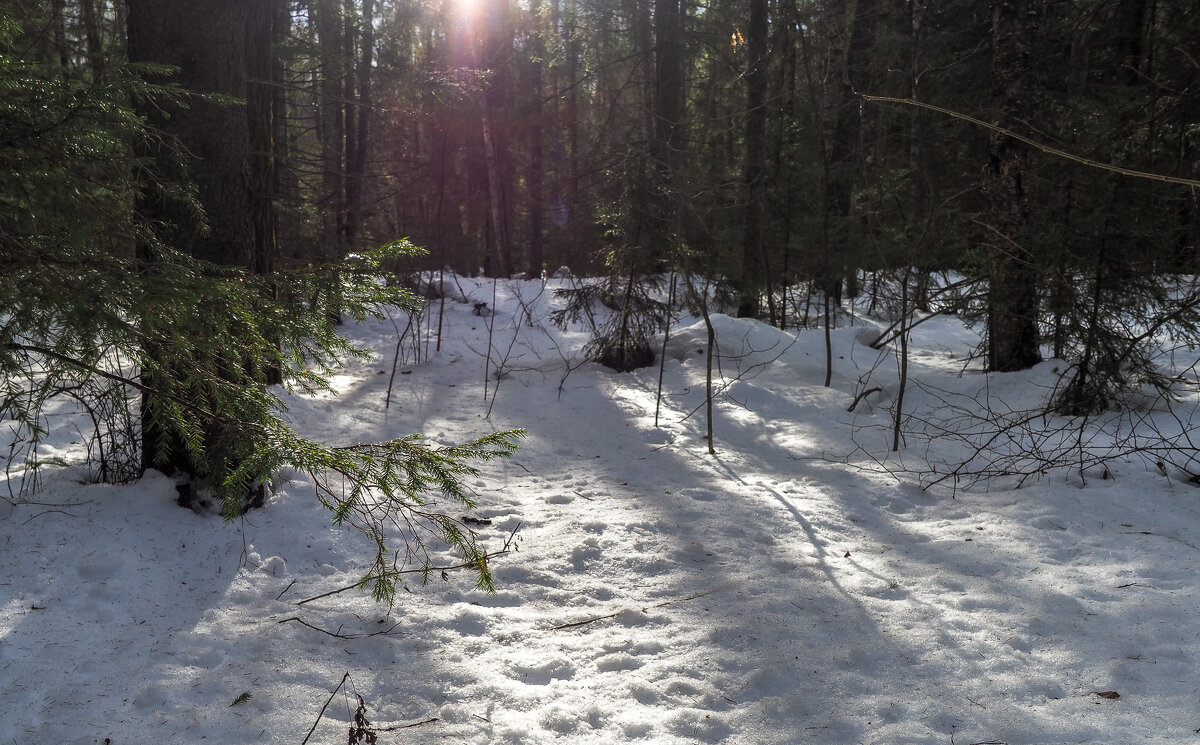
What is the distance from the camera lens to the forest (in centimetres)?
253

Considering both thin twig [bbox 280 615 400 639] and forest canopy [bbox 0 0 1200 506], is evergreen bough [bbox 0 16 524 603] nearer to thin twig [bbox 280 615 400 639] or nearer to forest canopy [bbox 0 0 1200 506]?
forest canopy [bbox 0 0 1200 506]

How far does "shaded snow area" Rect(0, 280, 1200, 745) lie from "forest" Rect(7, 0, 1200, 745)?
0.02m

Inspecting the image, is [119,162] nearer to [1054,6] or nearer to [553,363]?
[553,363]

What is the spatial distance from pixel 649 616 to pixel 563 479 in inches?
83.6

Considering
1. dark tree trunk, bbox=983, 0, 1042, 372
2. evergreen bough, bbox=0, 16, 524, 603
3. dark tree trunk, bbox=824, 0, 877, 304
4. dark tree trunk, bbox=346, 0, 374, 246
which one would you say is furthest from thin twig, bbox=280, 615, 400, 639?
dark tree trunk, bbox=346, 0, 374, 246

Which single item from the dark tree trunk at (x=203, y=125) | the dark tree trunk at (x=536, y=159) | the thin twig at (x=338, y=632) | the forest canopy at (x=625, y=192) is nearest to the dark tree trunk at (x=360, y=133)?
the forest canopy at (x=625, y=192)

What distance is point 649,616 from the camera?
3398 mm

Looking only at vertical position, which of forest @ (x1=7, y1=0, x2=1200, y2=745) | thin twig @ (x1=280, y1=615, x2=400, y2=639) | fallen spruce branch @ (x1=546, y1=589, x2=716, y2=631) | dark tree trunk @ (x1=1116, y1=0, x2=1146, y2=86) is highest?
dark tree trunk @ (x1=1116, y1=0, x2=1146, y2=86)

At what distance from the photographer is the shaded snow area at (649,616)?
8.38ft

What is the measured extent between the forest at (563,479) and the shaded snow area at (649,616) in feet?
0.07

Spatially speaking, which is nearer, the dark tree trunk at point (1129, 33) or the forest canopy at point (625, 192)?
the forest canopy at point (625, 192)

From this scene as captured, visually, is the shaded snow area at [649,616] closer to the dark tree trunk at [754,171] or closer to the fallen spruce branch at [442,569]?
the fallen spruce branch at [442,569]

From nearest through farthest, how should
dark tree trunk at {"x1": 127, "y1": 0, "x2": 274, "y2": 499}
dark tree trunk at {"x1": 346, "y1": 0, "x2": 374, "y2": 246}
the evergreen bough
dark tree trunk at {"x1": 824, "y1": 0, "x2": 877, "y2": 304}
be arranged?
1. the evergreen bough
2. dark tree trunk at {"x1": 127, "y1": 0, "x2": 274, "y2": 499}
3. dark tree trunk at {"x1": 824, "y1": 0, "x2": 877, "y2": 304}
4. dark tree trunk at {"x1": 346, "y1": 0, "x2": 374, "y2": 246}

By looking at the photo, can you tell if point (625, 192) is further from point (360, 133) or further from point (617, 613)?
point (360, 133)
